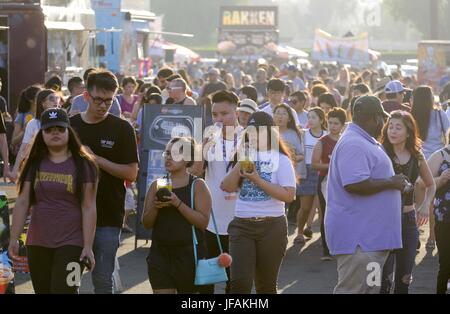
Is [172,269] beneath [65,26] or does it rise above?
beneath

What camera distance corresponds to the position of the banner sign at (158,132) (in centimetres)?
1335

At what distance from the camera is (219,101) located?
9.92 m

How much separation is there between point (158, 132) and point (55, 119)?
583 cm

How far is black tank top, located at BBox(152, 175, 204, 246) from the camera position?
816 centimetres

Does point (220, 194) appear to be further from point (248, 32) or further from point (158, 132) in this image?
point (248, 32)

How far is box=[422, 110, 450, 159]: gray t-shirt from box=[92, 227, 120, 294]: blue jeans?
21.4ft

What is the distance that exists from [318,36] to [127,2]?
1056cm

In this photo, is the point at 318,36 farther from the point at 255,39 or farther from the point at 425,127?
the point at 425,127

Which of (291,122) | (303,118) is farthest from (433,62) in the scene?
(291,122)

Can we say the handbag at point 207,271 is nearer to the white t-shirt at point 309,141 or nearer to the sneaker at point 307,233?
the white t-shirt at point 309,141

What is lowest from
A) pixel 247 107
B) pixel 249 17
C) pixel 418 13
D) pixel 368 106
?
pixel 247 107

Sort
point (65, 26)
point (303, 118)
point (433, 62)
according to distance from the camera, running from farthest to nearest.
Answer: point (433, 62) → point (65, 26) → point (303, 118)

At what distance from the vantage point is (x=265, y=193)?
28.6 feet
